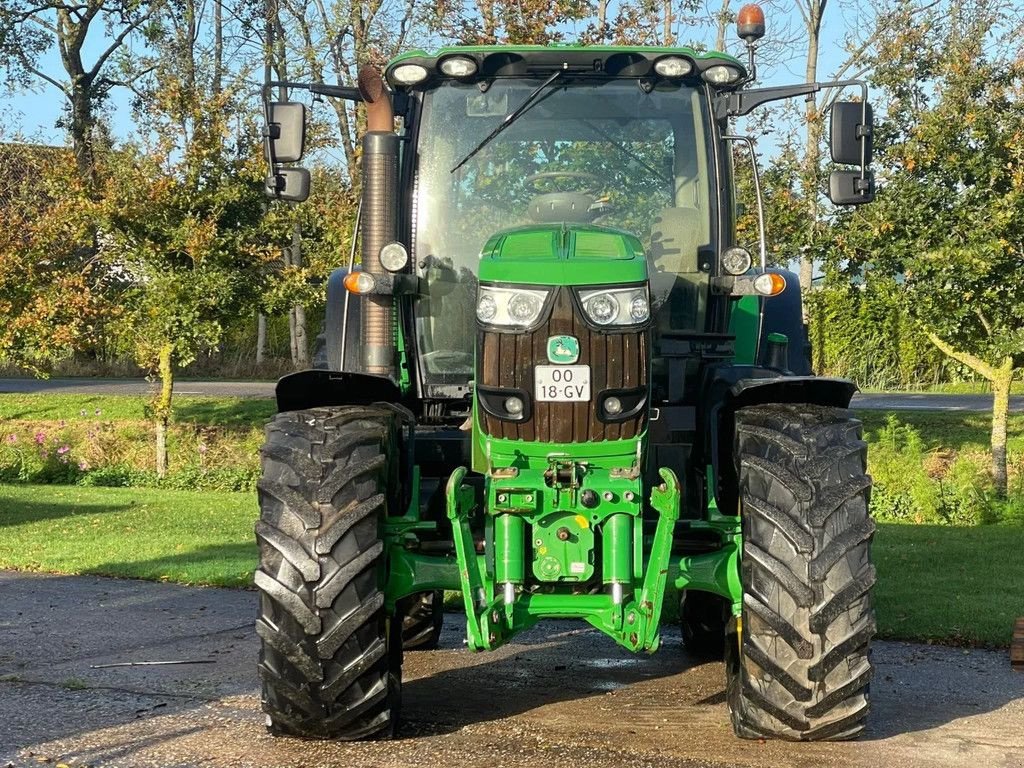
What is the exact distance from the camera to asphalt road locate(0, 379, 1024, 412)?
70.7 ft

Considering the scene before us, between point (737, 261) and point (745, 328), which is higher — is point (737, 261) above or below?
above

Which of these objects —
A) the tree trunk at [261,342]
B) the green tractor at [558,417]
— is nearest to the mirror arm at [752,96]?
the green tractor at [558,417]

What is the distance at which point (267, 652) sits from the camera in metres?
5.89

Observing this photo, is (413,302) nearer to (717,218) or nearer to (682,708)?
(717,218)

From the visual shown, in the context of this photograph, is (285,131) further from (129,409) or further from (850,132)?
(129,409)

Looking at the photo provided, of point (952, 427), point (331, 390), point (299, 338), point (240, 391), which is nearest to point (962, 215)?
point (952, 427)

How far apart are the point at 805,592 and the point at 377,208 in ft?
8.65

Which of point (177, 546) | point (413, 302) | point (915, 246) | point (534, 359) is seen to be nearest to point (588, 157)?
point (413, 302)

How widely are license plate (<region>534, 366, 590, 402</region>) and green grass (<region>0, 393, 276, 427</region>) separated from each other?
1567cm

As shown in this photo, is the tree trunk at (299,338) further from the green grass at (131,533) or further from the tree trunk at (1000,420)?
the tree trunk at (1000,420)

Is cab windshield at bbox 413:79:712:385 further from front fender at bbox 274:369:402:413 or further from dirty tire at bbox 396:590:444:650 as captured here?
dirty tire at bbox 396:590:444:650

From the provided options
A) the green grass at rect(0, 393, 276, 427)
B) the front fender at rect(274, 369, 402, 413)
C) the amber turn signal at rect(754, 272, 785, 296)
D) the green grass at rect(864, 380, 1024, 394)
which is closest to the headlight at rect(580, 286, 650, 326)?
the amber turn signal at rect(754, 272, 785, 296)

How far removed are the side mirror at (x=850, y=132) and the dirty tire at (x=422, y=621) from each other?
3.13m

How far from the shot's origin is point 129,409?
22.5 metres
